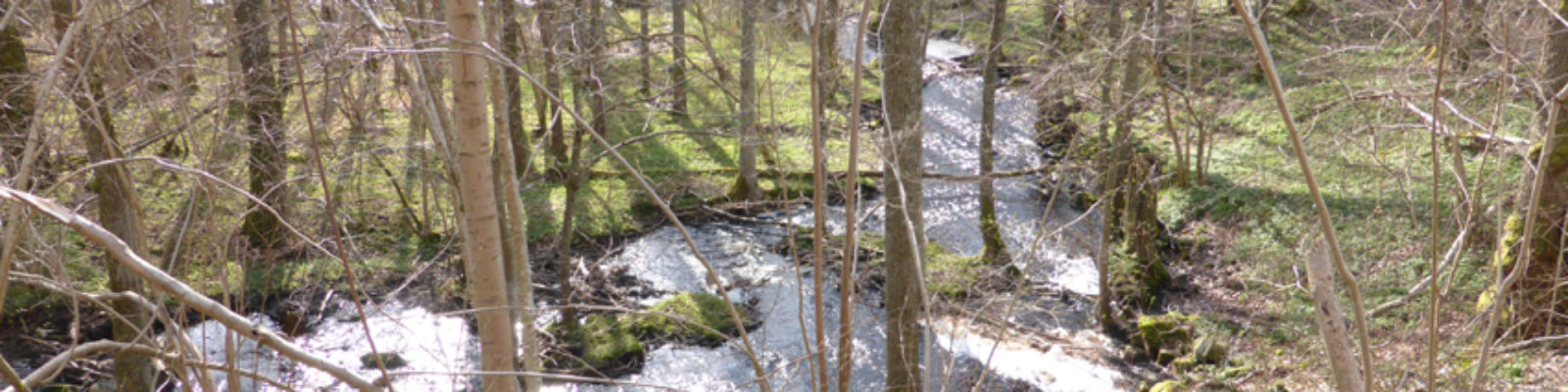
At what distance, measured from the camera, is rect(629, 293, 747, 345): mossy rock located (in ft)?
34.0

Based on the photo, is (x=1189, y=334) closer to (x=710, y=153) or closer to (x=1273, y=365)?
(x=1273, y=365)

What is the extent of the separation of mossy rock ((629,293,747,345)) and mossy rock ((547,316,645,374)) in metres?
0.22

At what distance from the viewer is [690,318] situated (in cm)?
1030

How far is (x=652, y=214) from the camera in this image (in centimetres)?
1398

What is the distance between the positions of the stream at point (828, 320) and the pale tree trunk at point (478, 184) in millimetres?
4020

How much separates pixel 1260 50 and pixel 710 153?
15.0 metres

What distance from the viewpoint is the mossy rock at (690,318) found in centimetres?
1036

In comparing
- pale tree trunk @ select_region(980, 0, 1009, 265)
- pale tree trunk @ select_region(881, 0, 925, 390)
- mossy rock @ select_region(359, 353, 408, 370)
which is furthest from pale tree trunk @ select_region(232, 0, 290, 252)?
pale tree trunk @ select_region(980, 0, 1009, 265)

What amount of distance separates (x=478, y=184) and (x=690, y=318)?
7.58 meters

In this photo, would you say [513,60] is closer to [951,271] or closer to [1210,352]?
[951,271]

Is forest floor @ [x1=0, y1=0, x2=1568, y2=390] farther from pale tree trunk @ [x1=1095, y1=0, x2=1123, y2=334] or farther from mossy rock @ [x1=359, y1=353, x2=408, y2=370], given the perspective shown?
mossy rock @ [x1=359, y1=353, x2=408, y2=370]

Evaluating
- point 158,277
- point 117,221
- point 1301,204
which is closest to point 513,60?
point 117,221

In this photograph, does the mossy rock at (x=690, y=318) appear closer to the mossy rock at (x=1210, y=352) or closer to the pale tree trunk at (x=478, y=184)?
the mossy rock at (x=1210, y=352)

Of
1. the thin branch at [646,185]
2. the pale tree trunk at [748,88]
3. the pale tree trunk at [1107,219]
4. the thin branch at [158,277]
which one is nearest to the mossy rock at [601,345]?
the pale tree trunk at [748,88]
